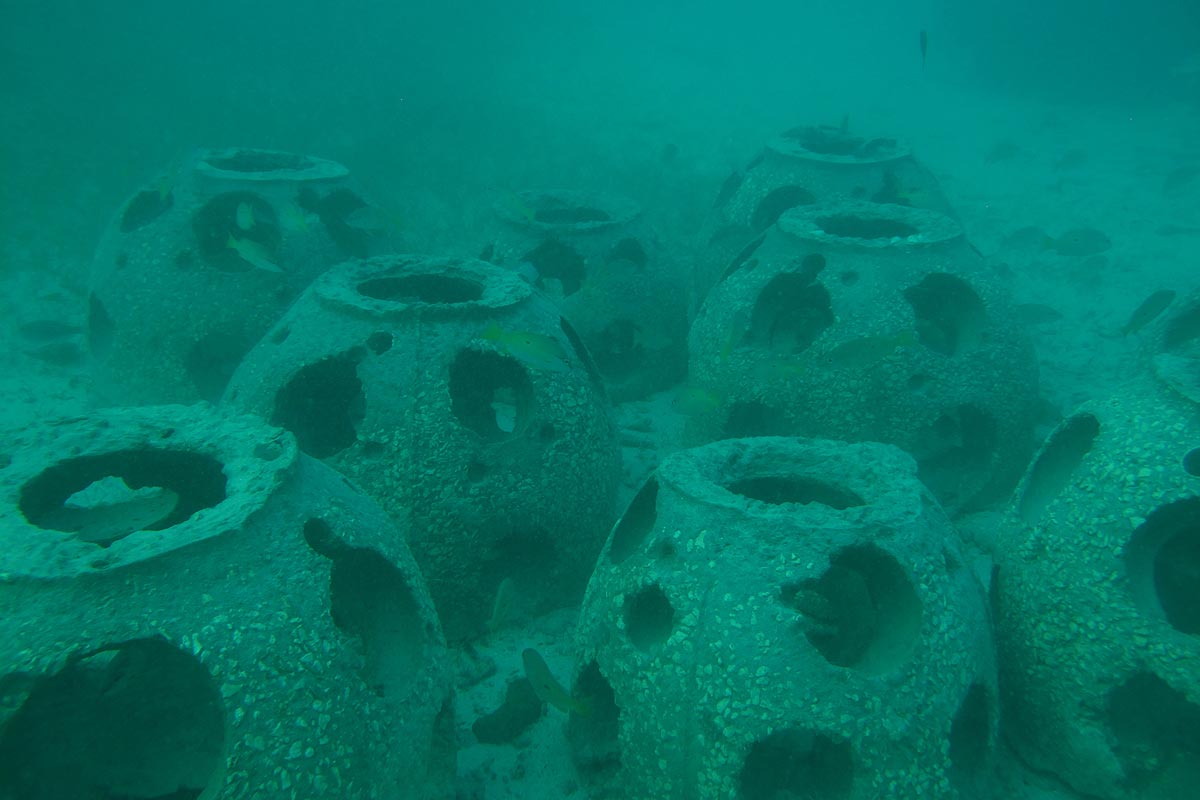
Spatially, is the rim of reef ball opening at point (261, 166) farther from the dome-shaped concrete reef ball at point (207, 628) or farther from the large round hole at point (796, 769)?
the large round hole at point (796, 769)

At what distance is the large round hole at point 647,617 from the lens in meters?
3.95

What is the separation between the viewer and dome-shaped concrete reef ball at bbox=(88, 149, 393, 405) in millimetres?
7637

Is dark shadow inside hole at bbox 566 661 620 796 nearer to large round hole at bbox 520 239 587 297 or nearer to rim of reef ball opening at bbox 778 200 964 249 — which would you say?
rim of reef ball opening at bbox 778 200 964 249

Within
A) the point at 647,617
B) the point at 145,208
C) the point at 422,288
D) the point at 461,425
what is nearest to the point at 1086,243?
the point at 422,288

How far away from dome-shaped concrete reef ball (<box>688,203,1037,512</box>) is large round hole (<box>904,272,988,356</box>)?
1 centimetres

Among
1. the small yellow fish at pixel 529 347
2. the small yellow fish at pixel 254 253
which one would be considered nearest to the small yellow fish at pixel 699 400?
the small yellow fish at pixel 529 347

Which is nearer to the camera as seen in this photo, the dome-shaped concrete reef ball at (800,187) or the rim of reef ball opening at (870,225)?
the rim of reef ball opening at (870,225)

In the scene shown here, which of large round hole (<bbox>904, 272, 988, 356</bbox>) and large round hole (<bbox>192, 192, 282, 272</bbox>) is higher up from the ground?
large round hole (<bbox>904, 272, 988, 356</bbox>)

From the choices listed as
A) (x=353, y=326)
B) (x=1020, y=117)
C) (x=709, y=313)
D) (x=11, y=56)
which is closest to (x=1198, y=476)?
(x=709, y=313)

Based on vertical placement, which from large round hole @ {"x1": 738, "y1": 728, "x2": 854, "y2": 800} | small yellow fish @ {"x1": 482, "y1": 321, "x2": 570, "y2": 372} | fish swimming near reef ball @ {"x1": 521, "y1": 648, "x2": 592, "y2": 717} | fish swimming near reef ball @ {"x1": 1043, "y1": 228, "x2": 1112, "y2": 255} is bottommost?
fish swimming near reef ball @ {"x1": 1043, "y1": 228, "x2": 1112, "y2": 255}

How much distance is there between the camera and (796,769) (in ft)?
11.9

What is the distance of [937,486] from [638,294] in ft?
12.3

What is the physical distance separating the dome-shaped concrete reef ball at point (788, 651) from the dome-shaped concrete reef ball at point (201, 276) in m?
5.13

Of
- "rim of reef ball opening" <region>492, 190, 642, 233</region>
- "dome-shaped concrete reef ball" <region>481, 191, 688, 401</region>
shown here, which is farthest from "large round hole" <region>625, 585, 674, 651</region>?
"rim of reef ball opening" <region>492, 190, 642, 233</region>
